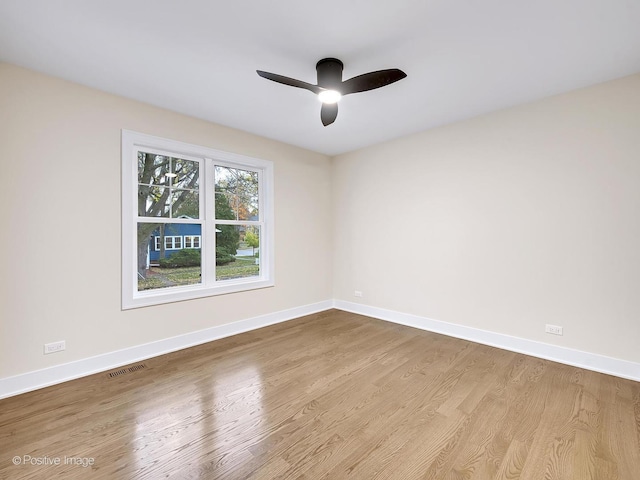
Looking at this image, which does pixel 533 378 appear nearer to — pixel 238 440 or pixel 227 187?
pixel 238 440

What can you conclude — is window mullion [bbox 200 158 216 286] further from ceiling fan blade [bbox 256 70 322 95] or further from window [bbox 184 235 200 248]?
ceiling fan blade [bbox 256 70 322 95]

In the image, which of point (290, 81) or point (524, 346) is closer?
point (290, 81)

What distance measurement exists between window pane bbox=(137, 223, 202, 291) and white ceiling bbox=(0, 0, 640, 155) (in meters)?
1.37

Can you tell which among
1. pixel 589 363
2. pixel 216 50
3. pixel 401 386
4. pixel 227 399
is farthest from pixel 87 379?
pixel 589 363

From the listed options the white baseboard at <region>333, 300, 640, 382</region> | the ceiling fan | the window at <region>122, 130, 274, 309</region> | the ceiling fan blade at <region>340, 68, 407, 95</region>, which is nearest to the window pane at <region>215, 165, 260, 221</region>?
the window at <region>122, 130, 274, 309</region>

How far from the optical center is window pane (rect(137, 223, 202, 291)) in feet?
10.5

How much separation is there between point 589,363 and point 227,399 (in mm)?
3317

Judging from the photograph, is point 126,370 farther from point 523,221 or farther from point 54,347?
point 523,221

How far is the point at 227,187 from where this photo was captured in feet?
12.6

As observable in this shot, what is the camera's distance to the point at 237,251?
Result: 4.00 metres

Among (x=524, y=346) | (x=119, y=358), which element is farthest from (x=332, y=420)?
(x=524, y=346)

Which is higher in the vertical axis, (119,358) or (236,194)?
(236,194)

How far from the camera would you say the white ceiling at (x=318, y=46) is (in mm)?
1798

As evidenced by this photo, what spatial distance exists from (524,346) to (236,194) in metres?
3.88
